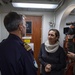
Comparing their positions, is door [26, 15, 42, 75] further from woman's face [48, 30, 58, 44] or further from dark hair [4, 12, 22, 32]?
dark hair [4, 12, 22, 32]

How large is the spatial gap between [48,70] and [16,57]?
1157 millimetres

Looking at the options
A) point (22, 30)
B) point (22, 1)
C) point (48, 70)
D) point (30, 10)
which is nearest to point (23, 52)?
point (22, 30)

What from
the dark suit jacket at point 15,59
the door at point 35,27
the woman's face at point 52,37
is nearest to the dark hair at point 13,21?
the dark suit jacket at point 15,59

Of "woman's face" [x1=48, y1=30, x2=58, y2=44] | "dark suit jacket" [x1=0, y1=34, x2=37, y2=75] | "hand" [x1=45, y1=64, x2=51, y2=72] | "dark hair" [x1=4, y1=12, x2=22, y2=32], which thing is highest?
"dark hair" [x1=4, y1=12, x2=22, y2=32]

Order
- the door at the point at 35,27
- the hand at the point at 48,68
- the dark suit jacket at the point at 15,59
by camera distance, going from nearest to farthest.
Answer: the dark suit jacket at the point at 15,59 < the hand at the point at 48,68 < the door at the point at 35,27

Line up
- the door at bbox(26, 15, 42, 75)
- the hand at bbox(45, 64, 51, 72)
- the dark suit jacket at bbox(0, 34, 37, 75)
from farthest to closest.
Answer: the door at bbox(26, 15, 42, 75)
the hand at bbox(45, 64, 51, 72)
the dark suit jacket at bbox(0, 34, 37, 75)

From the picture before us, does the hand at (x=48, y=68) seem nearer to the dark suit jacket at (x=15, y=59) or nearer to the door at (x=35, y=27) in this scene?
the dark suit jacket at (x=15, y=59)

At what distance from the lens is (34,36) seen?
13.4 feet

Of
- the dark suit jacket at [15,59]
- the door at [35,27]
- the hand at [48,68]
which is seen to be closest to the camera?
the dark suit jacket at [15,59]

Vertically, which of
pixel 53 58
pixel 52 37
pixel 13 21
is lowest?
pixel 53 58

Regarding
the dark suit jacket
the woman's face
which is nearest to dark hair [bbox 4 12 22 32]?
the dark suit jacket

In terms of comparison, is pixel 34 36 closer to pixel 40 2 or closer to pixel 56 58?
pixel 40 2

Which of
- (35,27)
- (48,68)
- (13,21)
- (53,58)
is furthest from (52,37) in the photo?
(35,27)

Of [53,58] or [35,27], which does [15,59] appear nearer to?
[53,58]
